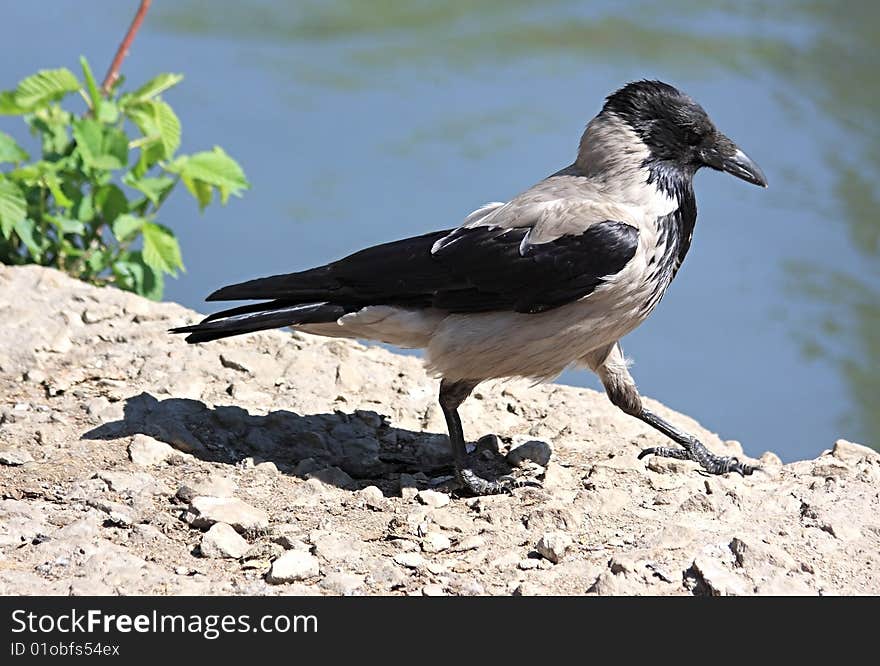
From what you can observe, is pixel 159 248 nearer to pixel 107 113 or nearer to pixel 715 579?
pixel 107 113

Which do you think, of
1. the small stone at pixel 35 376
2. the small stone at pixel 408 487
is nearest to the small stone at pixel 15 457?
the small stone at pixel 35 376

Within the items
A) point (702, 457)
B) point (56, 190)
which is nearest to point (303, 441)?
point (702, 457)

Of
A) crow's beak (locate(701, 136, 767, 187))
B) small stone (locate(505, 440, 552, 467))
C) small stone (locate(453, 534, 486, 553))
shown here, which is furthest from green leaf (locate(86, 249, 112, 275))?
crow's beak (locate(701, 136, 767, 187))

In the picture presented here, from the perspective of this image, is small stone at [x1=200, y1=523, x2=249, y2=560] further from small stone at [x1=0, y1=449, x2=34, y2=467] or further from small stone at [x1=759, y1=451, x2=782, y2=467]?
small stone at [x1=759, y1=451, x2=782, y2=467]

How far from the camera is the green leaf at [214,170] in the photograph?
24.8 ft

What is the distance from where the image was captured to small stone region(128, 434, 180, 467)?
5617mm

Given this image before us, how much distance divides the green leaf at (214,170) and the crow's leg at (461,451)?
2.35 metres

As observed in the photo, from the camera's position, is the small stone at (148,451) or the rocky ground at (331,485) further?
the small stone at (148,451)

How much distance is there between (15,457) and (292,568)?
1580 mm

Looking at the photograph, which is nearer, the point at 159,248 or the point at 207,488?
the point at 207,488

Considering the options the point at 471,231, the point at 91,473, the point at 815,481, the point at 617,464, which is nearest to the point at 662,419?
the point at 617,464

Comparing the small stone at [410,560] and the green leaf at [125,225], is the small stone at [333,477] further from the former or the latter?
the green leaf at [125,225]

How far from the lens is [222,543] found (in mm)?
4887
